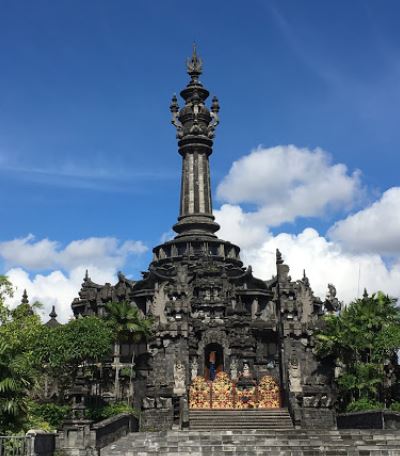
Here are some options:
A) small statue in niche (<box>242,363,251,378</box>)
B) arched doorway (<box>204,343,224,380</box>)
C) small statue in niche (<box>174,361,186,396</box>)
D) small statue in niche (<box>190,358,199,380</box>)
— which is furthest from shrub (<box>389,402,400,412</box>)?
small statue in niche (<box>190,358,199,380</box>)

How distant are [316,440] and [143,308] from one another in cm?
2853

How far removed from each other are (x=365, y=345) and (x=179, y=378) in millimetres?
12760

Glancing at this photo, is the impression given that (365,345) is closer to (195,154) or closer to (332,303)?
(332,303)

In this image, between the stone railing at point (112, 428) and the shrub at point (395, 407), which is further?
the shrub at point (395, 407)

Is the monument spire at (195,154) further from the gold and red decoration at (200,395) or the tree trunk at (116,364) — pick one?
the gold and red decoration at (200,395)

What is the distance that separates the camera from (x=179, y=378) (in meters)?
42.6

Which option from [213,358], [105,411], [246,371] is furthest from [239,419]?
[213,358]

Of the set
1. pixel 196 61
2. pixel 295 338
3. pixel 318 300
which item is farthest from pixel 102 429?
pixel 196 61

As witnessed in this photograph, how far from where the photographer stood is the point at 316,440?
29172 mm

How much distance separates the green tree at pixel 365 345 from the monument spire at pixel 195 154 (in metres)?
21.7

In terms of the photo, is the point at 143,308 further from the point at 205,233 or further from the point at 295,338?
the point at 295,338

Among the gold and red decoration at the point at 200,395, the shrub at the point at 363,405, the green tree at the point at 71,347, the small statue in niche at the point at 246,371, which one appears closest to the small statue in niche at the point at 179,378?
the gold and red decoration at the point at 200,395

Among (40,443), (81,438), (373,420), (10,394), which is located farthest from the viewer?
(373,420)

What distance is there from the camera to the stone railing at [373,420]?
105ft
